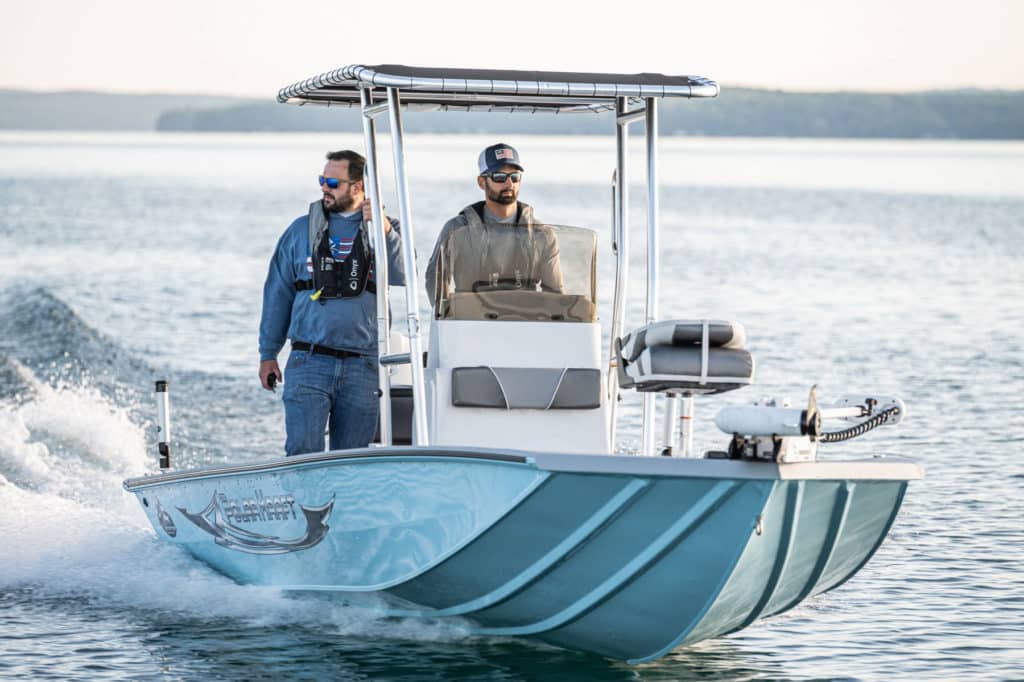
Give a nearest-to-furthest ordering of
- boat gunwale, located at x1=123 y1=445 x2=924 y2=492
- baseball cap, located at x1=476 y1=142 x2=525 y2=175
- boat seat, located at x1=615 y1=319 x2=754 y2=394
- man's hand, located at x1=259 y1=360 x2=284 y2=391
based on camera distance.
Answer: boat gunwale, located at x1=123 y1=445 x2=924 y2=492, boat seat, located at x1=615 y1=319 x2=754 y2=394, baseball cap, located at x1=476 y1=142 x2=525 y2=175, man's hand, located at x1=259 y1=360 x2=284 y2=391

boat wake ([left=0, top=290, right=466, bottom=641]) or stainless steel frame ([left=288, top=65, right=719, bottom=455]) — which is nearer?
stainless steel frame ([left=288, top=65, right=719, bottom=455])

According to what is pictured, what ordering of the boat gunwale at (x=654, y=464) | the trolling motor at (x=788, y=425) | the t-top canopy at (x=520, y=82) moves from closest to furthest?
1. the trolling motor at (x=788, y=425)
2. the boat gunwale at (x=654, y=464)
3. the t-top canopy at (x=520, y=82)

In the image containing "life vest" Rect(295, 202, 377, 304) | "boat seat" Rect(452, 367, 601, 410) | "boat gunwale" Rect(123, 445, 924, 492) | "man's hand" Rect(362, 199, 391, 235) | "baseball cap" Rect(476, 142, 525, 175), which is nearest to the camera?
"boat gunwale" Rect(123, 445, 924, 492)

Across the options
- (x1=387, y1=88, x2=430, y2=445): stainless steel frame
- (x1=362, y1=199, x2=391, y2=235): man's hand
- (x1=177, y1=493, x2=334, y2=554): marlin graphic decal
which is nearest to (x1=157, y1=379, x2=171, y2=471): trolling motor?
(x1=177, y1=493, x2=334, y2=554): marlin graphic decal

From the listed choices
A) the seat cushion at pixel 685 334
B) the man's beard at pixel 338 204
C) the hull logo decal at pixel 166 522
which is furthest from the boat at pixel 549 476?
the man's beard at pixel 338 204

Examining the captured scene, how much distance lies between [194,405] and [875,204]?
159ft

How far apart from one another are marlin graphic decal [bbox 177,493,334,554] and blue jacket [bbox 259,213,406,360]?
94 cm

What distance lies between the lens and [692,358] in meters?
6.48

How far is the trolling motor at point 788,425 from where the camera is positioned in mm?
6113

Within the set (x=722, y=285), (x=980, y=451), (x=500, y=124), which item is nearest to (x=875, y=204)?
(x=722, y=285)

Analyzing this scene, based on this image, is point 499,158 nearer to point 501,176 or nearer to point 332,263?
point 501,176

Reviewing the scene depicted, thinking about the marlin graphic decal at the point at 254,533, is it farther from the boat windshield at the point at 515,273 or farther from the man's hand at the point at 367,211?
the man's hand at the point at 367,211

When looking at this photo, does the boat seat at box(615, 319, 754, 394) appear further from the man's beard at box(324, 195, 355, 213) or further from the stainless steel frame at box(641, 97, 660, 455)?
the man's beard at box(324, 195, 355, 213)

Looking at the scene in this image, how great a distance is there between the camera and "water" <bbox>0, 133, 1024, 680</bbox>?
7.94 metres
